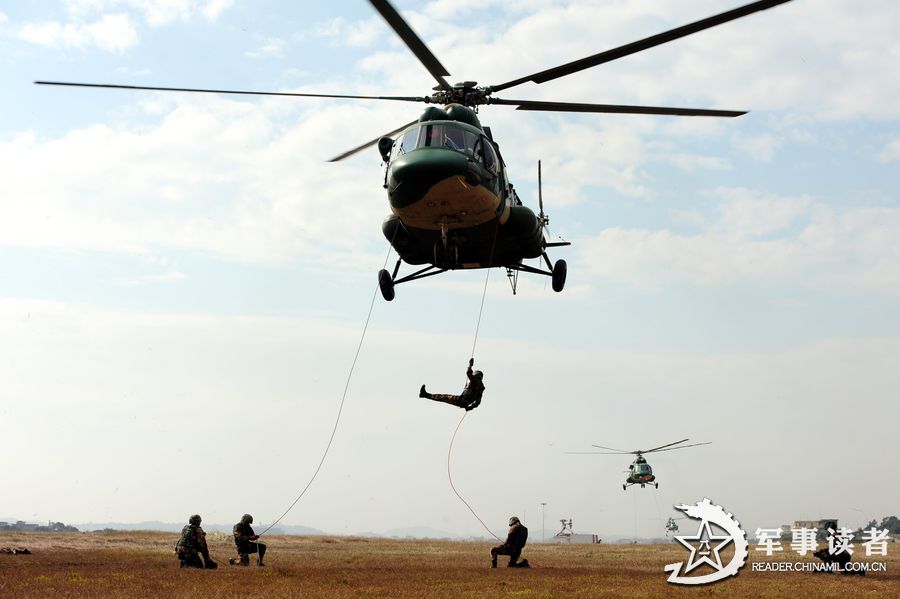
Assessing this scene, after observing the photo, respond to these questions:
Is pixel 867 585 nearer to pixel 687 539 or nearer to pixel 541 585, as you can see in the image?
pixel 687 539

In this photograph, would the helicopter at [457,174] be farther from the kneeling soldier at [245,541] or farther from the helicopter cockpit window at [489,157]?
the kneeling soldier at [245,541]

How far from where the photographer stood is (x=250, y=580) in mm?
16500

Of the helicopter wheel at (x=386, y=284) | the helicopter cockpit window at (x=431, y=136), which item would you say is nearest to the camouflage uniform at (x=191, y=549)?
the helicopter wheel at (x=386, y=284)

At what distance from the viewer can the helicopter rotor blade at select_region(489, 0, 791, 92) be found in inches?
608

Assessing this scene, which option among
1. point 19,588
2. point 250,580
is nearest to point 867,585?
point 250,580

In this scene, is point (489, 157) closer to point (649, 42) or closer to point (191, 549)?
point (649, 42)

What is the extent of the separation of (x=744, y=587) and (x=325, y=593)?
850cm

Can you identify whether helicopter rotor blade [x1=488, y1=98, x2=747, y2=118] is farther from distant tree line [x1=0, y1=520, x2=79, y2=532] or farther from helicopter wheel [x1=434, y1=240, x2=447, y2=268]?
distant tree line [x1=0, y1=520, x2=79, y2=532]

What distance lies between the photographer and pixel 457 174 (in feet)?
64.2

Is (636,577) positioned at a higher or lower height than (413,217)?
lower

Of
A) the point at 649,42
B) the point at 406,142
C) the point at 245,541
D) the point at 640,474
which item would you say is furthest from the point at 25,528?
the point at 649,42

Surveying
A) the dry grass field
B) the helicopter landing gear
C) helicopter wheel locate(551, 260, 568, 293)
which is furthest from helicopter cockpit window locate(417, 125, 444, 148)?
the dry grass field

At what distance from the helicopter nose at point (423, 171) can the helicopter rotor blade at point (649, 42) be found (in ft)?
8.75

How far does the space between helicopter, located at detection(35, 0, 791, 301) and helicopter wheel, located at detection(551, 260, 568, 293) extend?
3.50ft
